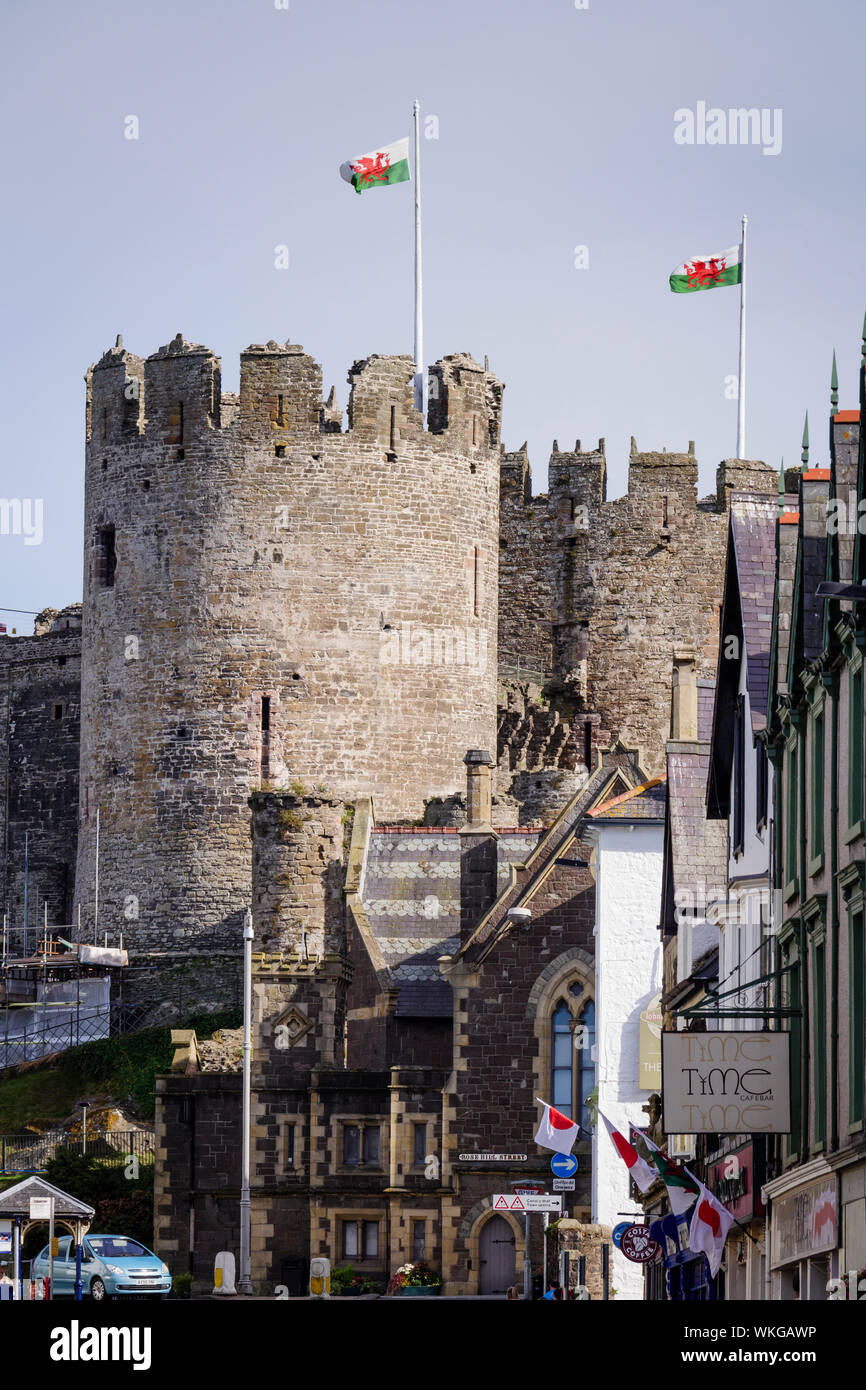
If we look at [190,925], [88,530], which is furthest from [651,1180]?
[88,530]

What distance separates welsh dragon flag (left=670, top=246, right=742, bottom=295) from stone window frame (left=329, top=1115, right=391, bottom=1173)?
27369mm

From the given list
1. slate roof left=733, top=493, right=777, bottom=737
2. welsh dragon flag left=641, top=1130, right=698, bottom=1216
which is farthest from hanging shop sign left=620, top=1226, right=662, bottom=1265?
slate roof left=733, top=493, right=777, bottom=737

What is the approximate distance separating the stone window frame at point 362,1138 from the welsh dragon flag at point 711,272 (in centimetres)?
2737

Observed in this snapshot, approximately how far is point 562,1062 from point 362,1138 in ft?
13.2

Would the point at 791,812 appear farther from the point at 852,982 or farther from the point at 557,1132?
the point at 557,1132

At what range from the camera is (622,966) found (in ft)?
166

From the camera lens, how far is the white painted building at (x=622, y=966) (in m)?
49.9

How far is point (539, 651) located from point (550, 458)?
5.36 metres

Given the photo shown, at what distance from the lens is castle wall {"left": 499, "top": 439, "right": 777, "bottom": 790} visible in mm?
78812

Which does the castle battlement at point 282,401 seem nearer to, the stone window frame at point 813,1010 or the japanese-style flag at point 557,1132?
the japanese-style flag at point 557,1132

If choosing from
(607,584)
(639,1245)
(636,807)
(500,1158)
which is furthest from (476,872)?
(607,584)

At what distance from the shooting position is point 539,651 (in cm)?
8038
